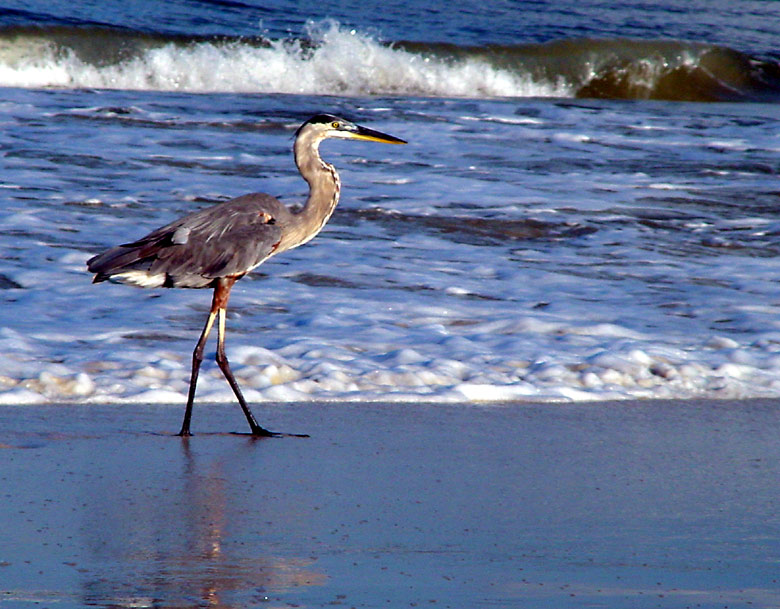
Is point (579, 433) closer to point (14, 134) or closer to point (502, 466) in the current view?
point (502, 466)

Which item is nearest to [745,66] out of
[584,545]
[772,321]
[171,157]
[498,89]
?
[498,89]

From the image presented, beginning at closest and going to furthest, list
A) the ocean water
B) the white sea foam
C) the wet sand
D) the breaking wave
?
the wet sand < the ocean water < the white sea foam < the breaking wave

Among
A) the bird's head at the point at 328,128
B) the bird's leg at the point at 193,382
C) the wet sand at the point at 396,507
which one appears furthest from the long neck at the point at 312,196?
the wet sand at the point at 396,507

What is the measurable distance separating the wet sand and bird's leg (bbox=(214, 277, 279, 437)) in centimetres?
8

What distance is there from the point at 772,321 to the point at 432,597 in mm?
4012

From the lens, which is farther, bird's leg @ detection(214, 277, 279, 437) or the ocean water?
the ocean water

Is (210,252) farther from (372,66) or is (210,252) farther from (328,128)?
(372,66)

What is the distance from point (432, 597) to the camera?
9.04ft

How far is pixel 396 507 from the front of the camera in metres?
3.50

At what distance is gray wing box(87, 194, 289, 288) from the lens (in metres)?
4.66

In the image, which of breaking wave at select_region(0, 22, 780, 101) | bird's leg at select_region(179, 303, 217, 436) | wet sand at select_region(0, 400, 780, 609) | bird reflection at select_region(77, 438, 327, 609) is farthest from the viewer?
breaking wave at select_region(0, 22, 780, 101)

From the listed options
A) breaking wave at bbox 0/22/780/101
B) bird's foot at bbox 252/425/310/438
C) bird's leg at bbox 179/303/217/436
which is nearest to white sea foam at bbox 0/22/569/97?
breaking wave at bbox 0/22/780/101

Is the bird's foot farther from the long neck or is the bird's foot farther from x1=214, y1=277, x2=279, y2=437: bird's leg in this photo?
the long neck

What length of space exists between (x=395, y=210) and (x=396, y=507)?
18.4 feet
